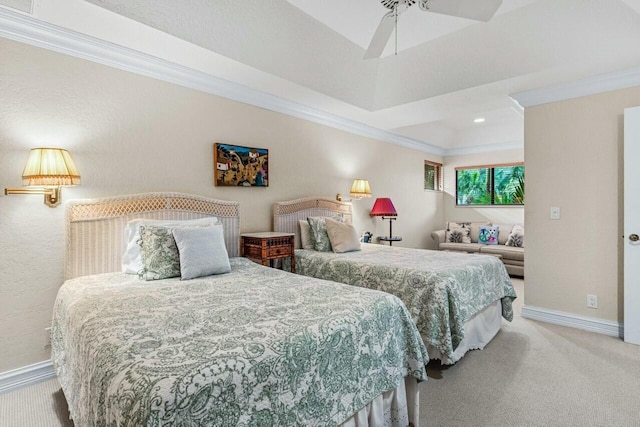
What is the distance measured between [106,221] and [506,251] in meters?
5.78

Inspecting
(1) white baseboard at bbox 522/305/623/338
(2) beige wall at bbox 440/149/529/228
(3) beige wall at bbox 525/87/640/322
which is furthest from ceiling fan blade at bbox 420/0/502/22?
(2) beige wall at bbox 440/149/529/228

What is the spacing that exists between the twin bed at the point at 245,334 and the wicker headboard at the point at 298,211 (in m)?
0.97

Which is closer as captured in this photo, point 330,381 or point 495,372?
point 330,381

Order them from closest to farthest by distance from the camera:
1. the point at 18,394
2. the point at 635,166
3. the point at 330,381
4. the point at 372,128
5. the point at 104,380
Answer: the point at 104,380
the point at 330,381
the point at 18,394
the point at 635,166
the point at 372,128

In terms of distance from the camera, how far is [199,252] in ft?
7.93

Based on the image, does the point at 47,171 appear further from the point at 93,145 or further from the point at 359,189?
the point at 359,189

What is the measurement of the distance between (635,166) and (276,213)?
3498 millimetres

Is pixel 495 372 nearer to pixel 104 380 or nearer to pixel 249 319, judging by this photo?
pixel 249 319

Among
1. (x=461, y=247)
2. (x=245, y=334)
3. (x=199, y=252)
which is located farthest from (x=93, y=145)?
(x=461, y=247)

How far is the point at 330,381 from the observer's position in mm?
1425

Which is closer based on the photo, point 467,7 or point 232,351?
point 232,351

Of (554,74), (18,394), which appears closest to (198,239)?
(18,394)

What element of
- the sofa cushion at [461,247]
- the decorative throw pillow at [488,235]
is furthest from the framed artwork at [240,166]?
the decorative throw pillow at [488,235]

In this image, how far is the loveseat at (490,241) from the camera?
5.56 metres
